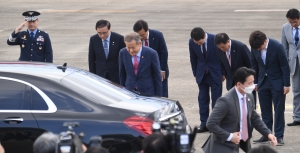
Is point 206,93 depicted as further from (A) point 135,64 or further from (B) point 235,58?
(A) point 135,64

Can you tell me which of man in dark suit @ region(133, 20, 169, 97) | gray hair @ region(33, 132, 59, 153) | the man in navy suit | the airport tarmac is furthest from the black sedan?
man in dark suit @ region(133, 20, 169, 97)

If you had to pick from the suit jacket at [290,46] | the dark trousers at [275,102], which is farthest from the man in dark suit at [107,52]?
the suit jacket at [290,46]

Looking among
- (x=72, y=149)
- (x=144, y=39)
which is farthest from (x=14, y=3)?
(x=72, y=149)

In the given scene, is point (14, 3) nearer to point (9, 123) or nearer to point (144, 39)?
point (144, 39)

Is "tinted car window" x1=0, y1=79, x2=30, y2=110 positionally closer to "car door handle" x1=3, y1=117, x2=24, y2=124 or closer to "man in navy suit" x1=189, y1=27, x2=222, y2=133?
"car door handle" x1=3, y1=117, x2=24, y2=124

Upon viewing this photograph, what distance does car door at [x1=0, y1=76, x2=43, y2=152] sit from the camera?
748 cm

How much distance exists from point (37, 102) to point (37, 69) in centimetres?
65

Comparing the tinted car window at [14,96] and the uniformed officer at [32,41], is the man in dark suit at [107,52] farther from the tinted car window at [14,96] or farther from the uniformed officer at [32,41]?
the tinted car window at [14,96]

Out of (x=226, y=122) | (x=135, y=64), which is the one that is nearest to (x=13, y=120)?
(x=226, y=122)

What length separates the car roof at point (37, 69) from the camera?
7.91m

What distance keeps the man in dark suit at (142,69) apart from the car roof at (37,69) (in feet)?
5.42

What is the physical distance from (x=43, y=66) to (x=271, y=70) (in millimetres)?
3387

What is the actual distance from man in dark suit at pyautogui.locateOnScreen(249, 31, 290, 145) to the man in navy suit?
0.88 m

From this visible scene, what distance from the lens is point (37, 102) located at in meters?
7.64
